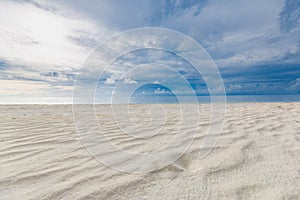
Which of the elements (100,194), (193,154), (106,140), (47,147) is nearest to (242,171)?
(193,154)

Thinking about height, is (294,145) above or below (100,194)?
above

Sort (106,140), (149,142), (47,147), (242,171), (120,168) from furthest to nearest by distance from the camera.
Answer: (106,140), (149,142), (47,147), (120,168), (242,171)

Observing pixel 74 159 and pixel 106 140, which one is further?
pixel 106 140

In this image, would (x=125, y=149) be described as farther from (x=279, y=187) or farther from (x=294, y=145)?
(x=294, y=145)

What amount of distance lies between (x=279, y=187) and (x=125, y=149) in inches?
60.3

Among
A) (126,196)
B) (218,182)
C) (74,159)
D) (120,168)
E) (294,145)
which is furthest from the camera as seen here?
(294,145)

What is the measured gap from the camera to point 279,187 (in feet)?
4.46

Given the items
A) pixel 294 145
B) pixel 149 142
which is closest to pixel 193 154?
pixel 149 142

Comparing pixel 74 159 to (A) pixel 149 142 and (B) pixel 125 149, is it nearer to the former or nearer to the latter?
(B) pixel 125 149

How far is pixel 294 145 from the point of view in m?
2.22

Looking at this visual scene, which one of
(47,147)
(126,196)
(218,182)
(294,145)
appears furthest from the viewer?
(47,147)

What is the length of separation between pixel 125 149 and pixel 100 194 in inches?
38.3

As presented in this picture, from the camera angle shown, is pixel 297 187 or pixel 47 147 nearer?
pixel 297 187

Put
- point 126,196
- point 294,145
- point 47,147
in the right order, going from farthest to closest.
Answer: point 47,147 < point 294,145 < point 126,196
